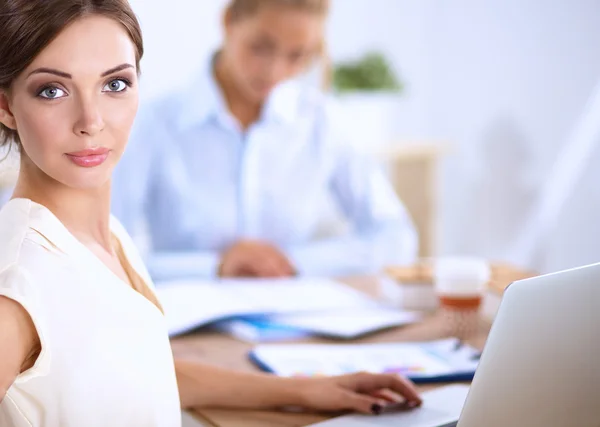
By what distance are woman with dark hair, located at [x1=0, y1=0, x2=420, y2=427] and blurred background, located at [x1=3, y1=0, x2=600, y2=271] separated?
2.04 metres

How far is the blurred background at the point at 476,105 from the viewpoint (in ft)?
9.71

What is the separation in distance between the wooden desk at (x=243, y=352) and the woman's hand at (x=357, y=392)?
0.02 meters

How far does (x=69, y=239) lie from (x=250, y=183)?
1526 mm

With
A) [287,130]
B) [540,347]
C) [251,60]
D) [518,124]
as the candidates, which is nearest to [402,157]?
[518,124]

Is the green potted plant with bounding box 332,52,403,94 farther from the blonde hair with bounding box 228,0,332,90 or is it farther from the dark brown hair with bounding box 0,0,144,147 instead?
the dark brown hair with bounding box 0,0,144,147

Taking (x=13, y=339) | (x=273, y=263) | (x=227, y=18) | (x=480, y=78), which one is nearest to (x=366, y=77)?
(x=480, y=78)

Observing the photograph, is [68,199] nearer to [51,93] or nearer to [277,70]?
[51,93]

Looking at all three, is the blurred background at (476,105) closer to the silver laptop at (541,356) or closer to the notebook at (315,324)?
the notebook at (315,324)

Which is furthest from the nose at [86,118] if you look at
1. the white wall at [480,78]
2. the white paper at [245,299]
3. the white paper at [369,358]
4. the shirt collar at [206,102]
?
the white wall at [480,78]

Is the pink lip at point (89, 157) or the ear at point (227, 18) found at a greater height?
the ear at point (227, 18)

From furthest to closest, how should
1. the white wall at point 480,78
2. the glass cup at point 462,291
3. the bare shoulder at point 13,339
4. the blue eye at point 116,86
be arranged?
the white wall at point 480,78 → the glass cup at point 462,291 → the blue eye at point 116,86 → the bare shoulder at point 13,339

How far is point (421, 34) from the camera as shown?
366cm

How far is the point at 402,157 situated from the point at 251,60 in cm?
135

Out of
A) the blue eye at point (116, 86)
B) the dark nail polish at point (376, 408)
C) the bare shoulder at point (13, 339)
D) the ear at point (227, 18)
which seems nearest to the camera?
the bare shoulder at point (13, 339)
